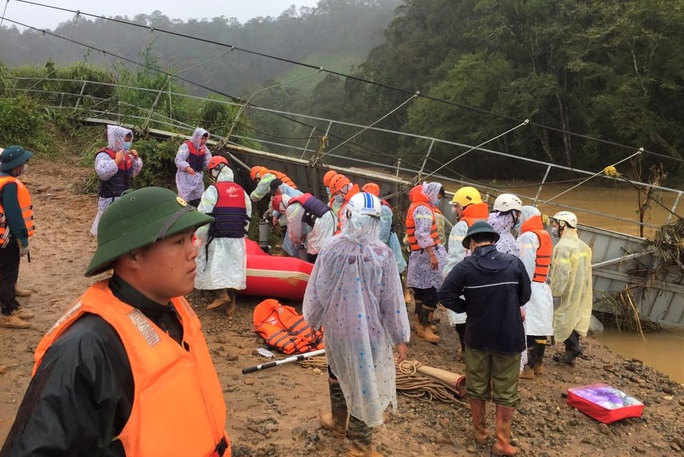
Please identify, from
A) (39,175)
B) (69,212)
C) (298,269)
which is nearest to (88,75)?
(39,175)

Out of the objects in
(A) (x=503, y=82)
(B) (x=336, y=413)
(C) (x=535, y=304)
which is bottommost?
(B) (x=336, y=413)

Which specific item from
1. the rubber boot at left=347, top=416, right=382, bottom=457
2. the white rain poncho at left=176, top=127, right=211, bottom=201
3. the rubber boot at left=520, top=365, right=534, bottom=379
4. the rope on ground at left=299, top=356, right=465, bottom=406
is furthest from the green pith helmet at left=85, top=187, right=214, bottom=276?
the white rain poncho at left=176, top=127, right=211, bottom=201

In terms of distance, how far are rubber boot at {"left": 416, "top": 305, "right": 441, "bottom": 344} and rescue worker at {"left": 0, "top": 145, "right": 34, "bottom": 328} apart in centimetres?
417

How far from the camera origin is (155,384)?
4.07 feet

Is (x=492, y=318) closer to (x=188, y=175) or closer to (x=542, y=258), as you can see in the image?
(x=542, y=258)

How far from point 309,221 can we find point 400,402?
8.99 ft

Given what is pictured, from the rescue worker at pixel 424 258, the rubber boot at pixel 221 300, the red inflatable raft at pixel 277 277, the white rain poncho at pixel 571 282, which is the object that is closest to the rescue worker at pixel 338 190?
the rescue worker at pixel 424 258

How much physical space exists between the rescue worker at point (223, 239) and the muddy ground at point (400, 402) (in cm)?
44

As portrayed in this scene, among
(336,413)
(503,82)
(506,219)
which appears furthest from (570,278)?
(503,82)

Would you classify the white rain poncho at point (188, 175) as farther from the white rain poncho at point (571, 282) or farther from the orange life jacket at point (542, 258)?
the white rain poncho at point (571, 282)

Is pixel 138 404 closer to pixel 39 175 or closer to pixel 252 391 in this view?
pixel 252 391

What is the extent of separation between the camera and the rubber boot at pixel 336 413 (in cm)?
324

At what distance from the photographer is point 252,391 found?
13.0 ft

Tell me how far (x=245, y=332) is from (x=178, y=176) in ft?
10.2
